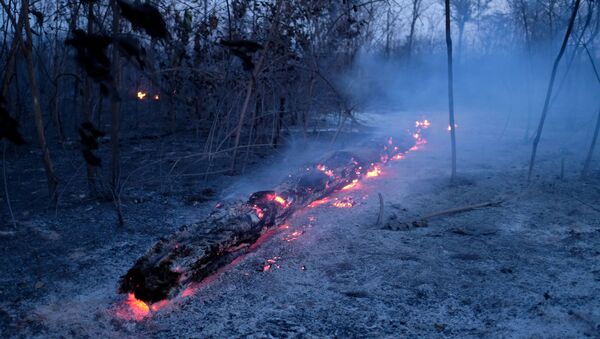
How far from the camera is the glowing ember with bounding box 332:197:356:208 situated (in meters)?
4.43

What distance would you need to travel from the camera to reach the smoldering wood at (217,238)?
2.57 m

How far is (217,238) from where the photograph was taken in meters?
2.94

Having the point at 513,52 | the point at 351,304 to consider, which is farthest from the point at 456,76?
the point at 351,304

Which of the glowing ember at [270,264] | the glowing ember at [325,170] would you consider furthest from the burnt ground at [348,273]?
the glowing ember at [325,170]

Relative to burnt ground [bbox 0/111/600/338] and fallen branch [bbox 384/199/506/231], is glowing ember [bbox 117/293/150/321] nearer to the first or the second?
burnt ground [bbox 0/111/600/338]

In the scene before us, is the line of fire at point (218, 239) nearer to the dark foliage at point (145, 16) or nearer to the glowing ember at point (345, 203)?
the glowing ember at point (345, 203)

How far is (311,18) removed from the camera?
661 cm

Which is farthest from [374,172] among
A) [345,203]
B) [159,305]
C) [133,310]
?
[133,310]

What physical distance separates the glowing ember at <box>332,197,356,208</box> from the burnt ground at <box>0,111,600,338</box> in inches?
5.0

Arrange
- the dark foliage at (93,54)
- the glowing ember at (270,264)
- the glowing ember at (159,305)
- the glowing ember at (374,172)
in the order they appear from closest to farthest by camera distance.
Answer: the dark foliage at (93,54) < the glowing ember at (159,305) < the glowing ember at (270,264) < the glowing ember at (374,172)

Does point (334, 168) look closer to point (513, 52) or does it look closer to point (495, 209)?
point (495, 209)

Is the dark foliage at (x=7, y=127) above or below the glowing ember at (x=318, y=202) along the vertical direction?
above

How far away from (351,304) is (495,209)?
2498 millimetres

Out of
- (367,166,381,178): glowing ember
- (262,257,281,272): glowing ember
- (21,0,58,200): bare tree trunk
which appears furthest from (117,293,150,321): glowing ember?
(367,166,381,178): glowing ember
